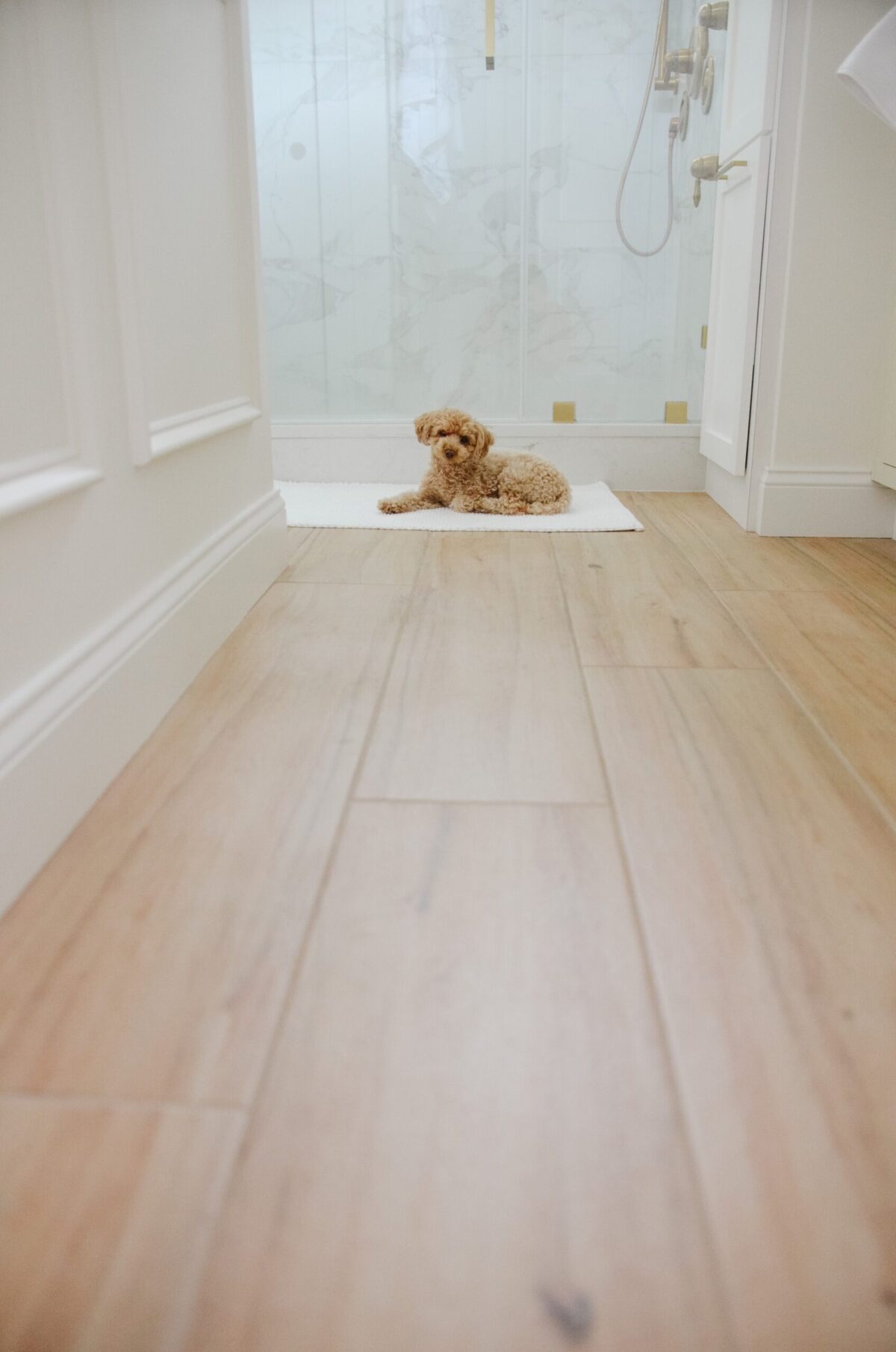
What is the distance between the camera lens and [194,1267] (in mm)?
514

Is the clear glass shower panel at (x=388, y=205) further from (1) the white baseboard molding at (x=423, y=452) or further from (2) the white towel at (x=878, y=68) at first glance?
(2) the white towel at (x=878, y=68)

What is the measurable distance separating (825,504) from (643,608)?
822 mm

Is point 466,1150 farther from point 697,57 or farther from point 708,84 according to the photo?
point 697,57

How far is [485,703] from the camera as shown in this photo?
1.26 m

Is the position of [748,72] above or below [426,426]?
above

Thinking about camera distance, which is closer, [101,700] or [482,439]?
[101,700]

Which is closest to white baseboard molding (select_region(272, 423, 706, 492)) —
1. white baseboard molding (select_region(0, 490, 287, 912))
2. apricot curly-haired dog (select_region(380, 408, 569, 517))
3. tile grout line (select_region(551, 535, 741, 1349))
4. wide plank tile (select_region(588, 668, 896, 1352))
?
apricot curly-haired dog (select_region(380, 408, 569, 517))

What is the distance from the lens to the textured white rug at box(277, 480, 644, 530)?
2.36 meters

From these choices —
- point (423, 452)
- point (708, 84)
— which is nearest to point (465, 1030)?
point (423, 452)

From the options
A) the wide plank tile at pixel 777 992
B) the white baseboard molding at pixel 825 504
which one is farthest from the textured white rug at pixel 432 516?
the wide plank tile at pixel 777 992

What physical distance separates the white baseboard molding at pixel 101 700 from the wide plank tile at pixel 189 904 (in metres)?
0.03

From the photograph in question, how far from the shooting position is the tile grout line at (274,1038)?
0.50 metres

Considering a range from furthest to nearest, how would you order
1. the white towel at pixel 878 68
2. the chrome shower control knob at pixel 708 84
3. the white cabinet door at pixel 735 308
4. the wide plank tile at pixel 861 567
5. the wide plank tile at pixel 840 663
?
the chrome shower control knob at pixel 708 84 → the white cabinet door at pixel 735 308 → the wide plank tile at pixel 861 567 → the white towel at pixel 878 68 → the wide plank tile at pixel 840 663

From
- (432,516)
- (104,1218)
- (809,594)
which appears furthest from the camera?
(432,516)
